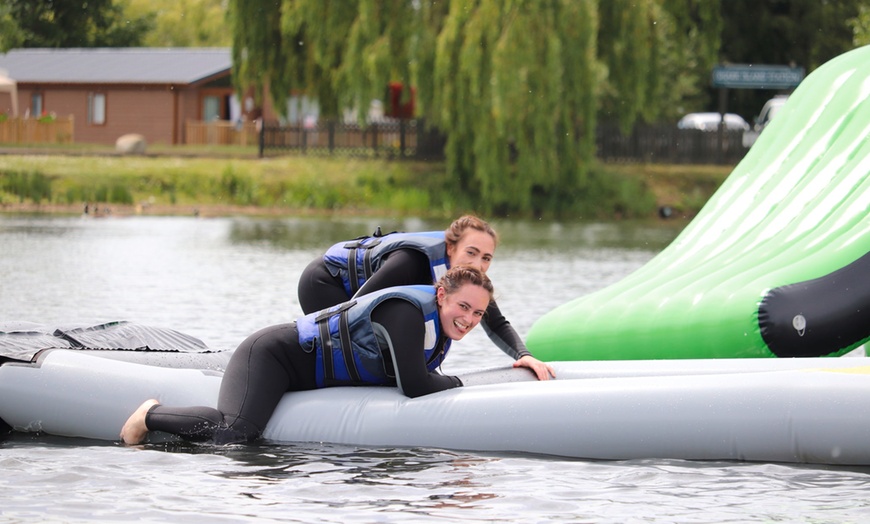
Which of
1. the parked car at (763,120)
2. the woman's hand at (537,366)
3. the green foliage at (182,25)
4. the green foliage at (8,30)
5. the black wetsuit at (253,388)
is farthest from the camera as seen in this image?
the green foliage at (182,25)

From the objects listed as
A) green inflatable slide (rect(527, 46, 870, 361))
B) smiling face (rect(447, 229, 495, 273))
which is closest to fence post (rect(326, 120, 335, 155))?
green inflatable slide (rect(527, 46, 870, 361))

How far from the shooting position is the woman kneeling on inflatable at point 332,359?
611cm

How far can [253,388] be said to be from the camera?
6.43m

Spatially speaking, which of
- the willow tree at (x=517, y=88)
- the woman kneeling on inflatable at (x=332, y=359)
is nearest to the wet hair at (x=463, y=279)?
the woman kneeling on inflatable at (x=332, y=359)

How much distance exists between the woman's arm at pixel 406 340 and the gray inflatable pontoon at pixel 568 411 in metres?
0.12

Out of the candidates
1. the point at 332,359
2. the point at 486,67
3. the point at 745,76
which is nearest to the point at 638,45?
the point at 486,67

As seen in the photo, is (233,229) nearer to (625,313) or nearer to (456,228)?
(625,313)

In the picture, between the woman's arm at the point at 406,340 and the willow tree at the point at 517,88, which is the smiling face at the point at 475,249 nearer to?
the woman's arm at the point at 406,340

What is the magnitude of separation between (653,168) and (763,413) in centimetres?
2281

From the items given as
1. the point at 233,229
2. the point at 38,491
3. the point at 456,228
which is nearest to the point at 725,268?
the point at 456,228

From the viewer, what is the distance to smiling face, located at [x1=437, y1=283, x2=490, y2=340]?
19.7ft

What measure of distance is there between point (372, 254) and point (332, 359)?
823 mm

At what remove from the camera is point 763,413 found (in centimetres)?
623

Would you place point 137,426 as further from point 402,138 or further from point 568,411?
point 402,138
